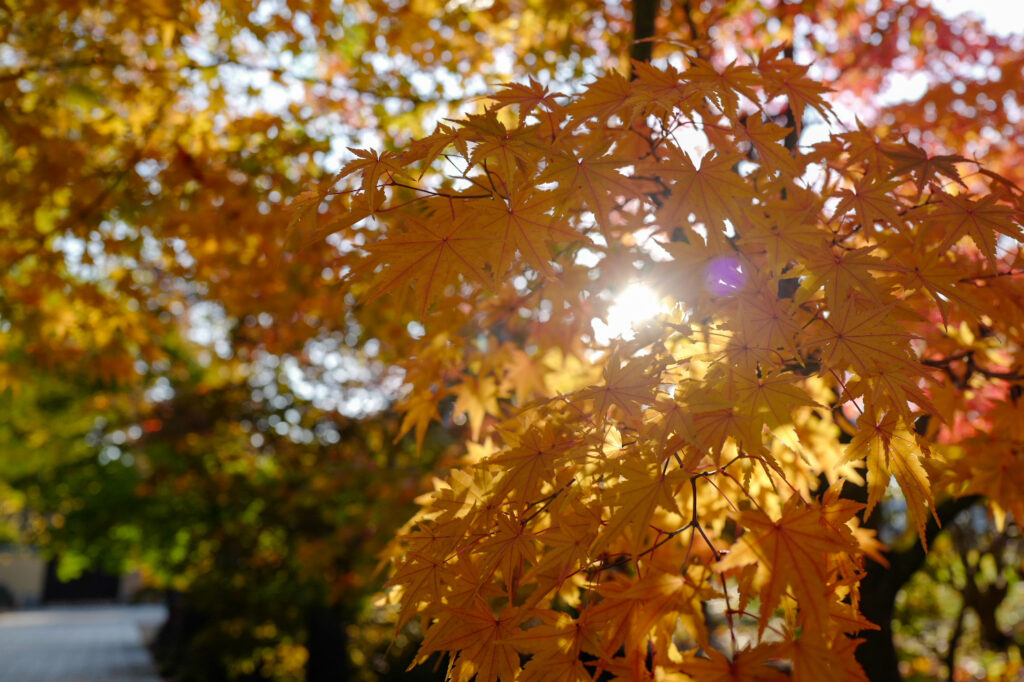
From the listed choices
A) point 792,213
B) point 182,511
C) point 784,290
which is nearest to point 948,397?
point 784,290

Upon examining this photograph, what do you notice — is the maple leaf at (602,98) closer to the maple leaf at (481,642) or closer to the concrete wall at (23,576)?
the maple leaf at (481,642)

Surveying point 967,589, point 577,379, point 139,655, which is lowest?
point 139,655

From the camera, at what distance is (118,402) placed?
414 inches

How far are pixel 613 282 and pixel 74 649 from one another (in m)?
14.6

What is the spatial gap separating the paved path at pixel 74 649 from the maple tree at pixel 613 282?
672 cm

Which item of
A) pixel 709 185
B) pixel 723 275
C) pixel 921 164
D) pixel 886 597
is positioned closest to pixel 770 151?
pixel 709 185

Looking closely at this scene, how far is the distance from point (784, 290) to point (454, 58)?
2930 millimetres

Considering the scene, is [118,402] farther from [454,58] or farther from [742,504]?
[742,504]

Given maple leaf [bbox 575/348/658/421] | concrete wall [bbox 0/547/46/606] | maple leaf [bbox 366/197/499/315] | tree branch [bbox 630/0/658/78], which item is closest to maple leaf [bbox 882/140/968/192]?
maple leaf [bbox 575/348/658/421]

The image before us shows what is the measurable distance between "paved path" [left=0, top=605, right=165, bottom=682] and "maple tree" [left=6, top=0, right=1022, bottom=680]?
22.1 feet

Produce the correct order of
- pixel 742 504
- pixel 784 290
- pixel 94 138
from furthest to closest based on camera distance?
pixel 94 138 < pixel 784 290 < pixel 742 504

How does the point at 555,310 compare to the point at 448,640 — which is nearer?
the point at 448,640

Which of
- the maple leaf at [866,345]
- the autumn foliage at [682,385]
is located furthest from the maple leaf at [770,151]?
the maple leaf at [866,345]

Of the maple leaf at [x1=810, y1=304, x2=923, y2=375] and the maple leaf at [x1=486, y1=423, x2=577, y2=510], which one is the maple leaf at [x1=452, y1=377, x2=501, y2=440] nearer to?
the maple leaf at [x1=486, y1=423, x2=577, y2=510]
